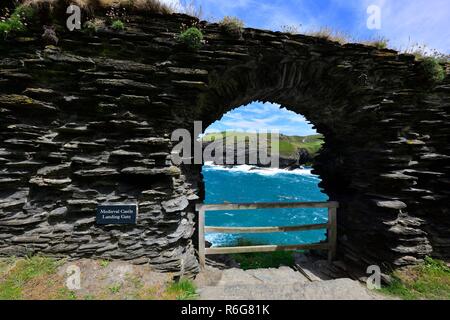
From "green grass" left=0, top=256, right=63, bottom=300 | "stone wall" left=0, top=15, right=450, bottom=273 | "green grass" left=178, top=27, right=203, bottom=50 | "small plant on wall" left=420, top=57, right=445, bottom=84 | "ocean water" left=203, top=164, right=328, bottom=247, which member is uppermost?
"green grass" left=178, top=27, right=203, bottom=50

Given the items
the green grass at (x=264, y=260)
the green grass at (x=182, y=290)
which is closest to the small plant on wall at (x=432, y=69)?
the green grass at (x=264, y=260)

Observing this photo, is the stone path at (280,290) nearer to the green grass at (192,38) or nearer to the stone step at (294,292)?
the stone step at (294,292)

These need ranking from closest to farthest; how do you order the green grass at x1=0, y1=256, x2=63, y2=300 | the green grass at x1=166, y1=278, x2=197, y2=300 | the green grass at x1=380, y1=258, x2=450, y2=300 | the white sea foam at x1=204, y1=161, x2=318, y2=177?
the green grass at x1=0, y1=256, x2=63, y2=300
the green grass at x1=166, y1=278, x2=197, y2=300
the green grass at x1=380, y1=258, x2=450, y2=300
the white sea foam at x1=204, y1=161, x2=318, y2=177

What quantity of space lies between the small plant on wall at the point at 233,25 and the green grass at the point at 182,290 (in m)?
7.01

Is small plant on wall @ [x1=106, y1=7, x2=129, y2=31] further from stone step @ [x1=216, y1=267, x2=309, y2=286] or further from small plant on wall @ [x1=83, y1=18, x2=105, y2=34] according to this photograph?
stone step @ [x1=216, y1=267, x2=309, y2=286]

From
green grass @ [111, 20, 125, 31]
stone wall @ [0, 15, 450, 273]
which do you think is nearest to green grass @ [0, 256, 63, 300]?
stone wall @ [0, 15, 450, 273]

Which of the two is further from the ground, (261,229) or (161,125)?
(161,125)

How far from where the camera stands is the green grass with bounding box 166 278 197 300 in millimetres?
5559

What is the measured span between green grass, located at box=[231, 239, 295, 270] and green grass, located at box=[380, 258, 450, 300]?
11.7 ft

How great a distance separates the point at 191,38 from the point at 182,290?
21.9 ft

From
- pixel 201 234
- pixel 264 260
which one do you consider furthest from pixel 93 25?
pixel 264 260

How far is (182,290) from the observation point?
18.9ft

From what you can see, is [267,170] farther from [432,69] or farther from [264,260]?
[432,69]
